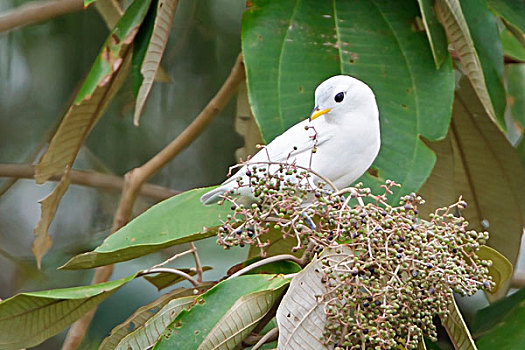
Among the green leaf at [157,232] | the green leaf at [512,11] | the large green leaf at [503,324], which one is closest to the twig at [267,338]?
the green leaf at [157,232]

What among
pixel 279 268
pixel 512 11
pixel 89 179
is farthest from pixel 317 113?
pixel 89 179

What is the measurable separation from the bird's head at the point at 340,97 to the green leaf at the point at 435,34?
0.27 m

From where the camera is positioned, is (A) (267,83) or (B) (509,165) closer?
(A) (267,83)

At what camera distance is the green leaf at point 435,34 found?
131cm

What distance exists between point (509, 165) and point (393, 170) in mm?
569

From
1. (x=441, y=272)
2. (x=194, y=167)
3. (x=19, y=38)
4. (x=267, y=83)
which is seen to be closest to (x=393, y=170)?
(x=267, y=83)

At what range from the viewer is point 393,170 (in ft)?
3.98

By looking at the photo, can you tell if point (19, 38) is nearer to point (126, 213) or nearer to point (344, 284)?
point (126, 213)

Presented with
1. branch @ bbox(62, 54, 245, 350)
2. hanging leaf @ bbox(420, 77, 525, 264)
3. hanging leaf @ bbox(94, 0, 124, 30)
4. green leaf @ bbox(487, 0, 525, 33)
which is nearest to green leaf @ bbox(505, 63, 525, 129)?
hanging leaf @ bbox(420, 77, 525, 264)

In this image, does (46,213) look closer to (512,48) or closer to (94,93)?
(94,93)

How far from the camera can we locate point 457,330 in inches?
38.6

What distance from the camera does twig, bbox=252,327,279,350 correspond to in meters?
0.90

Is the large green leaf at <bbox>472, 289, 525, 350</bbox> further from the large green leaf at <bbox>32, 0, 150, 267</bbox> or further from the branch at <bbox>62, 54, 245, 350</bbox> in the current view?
the large green leaf at <bbox>32, 0, 150, 267</bbox>

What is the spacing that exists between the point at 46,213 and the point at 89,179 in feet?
1.84
